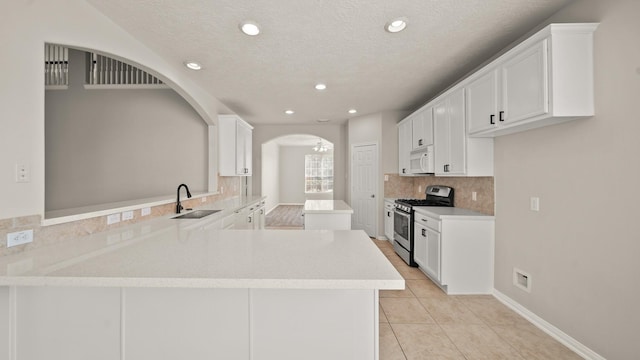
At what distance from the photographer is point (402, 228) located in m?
3.99

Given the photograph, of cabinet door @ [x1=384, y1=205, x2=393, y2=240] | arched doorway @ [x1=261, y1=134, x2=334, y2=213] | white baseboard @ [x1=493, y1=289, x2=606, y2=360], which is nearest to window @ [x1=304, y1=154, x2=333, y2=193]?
arched doorway @ [x1=261, y1=134, x2=334, y2=213]

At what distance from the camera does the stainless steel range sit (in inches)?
144

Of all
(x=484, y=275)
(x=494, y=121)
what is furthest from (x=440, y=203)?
(x=494, y=121)

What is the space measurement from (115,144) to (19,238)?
2.88 meters

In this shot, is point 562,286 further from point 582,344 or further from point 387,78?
point 387,78

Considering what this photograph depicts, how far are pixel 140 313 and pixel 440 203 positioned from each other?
3.74 metres

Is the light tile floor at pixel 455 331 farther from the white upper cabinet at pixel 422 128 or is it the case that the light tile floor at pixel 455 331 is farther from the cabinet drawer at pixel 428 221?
the white upper cabinet at pixel 422 128

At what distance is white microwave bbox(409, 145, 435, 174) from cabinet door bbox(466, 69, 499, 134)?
87cm

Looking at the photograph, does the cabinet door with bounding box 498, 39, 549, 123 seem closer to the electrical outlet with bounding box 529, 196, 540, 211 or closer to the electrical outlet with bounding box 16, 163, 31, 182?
the electrical outlet with bounding box 529, 196, 540, 211

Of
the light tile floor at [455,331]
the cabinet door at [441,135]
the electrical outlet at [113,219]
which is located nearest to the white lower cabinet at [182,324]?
the electrical outlet at [113,219]

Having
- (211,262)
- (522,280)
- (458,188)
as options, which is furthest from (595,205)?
(211,262)

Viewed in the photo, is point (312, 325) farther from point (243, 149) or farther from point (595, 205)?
point (243, 149)

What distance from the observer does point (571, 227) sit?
1.92 meters

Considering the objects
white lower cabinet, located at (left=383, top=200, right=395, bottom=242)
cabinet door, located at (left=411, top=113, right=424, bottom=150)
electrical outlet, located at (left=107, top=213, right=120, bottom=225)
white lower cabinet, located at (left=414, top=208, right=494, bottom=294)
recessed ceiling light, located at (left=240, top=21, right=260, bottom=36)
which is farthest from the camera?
white lower cabinet, located at (left=383, top=200, right=395, bottom=242)
